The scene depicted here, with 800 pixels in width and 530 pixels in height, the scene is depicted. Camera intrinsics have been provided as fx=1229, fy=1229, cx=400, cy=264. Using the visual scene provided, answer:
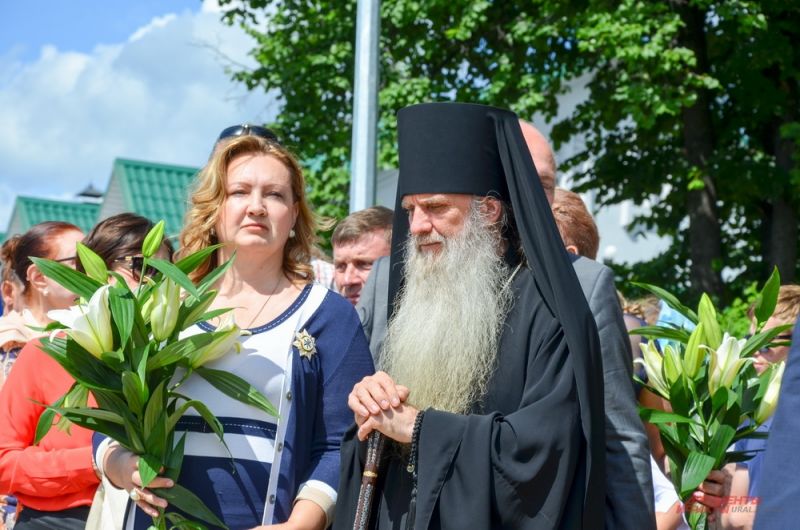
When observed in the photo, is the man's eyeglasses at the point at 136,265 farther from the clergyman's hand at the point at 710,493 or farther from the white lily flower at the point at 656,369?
the clergyman's hand at the point at 710,493

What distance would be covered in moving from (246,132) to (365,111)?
3.83 meters

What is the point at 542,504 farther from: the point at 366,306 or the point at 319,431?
the point at 366,306

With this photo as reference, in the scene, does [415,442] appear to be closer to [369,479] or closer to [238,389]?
[369,479]

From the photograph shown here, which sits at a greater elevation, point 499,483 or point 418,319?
point 418,319

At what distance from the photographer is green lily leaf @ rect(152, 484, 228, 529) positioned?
3.67 metres

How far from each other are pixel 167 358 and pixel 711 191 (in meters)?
13.3

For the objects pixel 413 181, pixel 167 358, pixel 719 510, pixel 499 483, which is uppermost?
pixel 413 181

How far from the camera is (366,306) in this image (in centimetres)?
478

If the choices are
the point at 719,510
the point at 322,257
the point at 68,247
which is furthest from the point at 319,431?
the point at 322,257

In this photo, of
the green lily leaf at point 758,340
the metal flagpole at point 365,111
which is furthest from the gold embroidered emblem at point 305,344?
the metal flagpole at point 365,111

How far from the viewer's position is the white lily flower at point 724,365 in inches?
165

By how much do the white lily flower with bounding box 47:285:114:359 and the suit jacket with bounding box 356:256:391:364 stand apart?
1106mm

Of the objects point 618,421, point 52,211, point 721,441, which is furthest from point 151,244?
point 52,211

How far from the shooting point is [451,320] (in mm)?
3775
